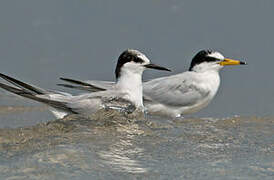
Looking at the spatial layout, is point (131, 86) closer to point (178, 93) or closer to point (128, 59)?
point (128, 59)

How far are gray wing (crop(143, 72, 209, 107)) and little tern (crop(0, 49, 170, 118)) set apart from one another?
719 mm

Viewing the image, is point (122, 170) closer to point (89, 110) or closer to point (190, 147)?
point (190, 147)

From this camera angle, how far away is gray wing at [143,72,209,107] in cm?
682

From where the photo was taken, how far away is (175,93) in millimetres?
6836

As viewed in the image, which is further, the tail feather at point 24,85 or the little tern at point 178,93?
the little tern at point 178,93

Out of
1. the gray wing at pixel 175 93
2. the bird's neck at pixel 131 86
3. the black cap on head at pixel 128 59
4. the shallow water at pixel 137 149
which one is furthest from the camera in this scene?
the gray wing at pixel 175 93

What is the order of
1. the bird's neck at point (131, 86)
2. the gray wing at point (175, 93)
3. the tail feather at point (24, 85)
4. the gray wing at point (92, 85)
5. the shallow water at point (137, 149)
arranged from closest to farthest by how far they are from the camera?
the shallow water at point (137, 149)
the tail feather at point (24, 85)
the bird's neck at point (131, 86)
the gray wing at point (92, 85)
the gray wing at point (175, 93)

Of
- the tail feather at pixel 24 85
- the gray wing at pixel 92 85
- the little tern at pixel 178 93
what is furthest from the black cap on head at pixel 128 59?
the tail feather at pixel 24 85

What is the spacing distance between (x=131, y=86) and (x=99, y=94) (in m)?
0.40

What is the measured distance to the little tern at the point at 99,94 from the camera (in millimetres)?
Result: 5508

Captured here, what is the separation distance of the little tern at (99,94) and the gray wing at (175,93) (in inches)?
28.3

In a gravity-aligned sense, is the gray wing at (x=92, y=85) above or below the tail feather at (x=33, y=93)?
above

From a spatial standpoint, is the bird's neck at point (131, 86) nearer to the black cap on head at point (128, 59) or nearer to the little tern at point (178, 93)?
the black cap on head at point (128, 59)

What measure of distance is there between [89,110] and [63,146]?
1240 mm
